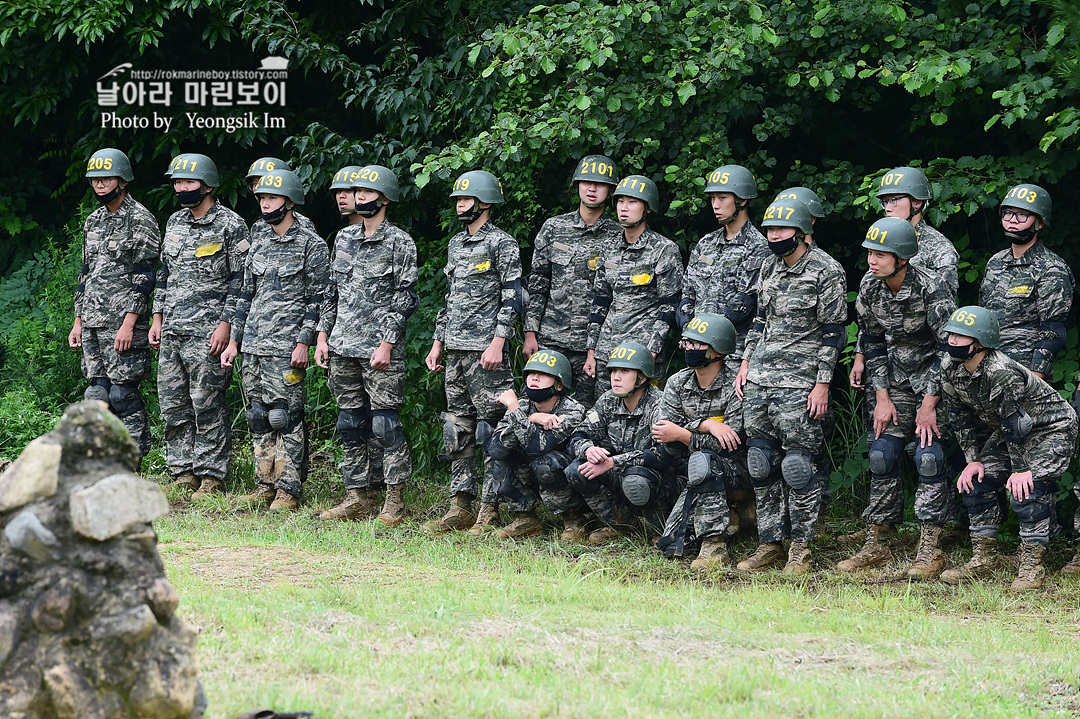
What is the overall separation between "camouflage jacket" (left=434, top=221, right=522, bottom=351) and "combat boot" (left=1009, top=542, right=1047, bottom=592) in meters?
3.42

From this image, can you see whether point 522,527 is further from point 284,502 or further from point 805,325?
point 805,325

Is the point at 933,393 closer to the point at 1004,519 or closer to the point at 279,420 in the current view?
the point at 1004,519

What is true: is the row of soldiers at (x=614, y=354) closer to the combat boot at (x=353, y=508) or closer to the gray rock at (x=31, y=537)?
the combat boot at (x=353, y=508)

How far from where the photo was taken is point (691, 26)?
8062 millimetres

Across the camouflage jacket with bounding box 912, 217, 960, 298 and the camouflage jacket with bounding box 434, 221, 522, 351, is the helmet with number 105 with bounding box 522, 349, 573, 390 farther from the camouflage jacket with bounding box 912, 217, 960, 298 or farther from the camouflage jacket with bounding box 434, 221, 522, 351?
the camouflage jacket with bounding box 912, 217, 960, 298

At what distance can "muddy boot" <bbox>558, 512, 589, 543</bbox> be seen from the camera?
7348 millimetres

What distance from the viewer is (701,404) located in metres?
7.05

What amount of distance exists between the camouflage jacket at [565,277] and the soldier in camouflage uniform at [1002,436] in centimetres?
251

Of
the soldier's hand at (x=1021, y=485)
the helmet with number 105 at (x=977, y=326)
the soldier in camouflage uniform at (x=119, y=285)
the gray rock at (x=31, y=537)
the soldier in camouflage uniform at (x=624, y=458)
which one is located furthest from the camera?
the soldier in camouflage uniform at (x=119, y=285)

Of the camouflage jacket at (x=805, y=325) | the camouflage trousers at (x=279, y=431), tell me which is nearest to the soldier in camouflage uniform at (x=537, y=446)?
the camouflage jacket at (x=805, y=325)

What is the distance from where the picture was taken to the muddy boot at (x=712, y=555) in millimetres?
6801

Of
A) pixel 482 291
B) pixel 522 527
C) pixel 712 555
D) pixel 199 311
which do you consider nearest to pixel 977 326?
pixel 712 555

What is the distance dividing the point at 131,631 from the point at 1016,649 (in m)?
3.83

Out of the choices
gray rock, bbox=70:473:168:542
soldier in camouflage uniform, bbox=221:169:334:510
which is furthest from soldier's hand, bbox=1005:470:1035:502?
gray rock, bbox=70:473:168:542
